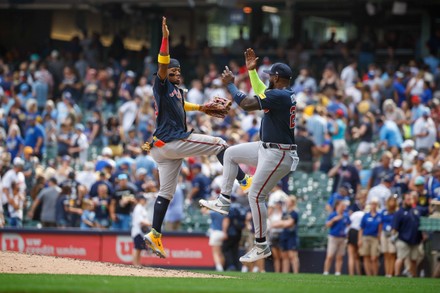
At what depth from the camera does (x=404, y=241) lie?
20078 millimetres

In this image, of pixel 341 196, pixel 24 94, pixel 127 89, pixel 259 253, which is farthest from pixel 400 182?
pixel 24 94

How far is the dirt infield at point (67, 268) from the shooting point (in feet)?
45.4

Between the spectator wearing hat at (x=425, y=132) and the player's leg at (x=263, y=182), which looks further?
the spectator wearing hat at (x=425, y=132)

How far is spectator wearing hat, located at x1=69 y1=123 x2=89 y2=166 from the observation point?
2670cm

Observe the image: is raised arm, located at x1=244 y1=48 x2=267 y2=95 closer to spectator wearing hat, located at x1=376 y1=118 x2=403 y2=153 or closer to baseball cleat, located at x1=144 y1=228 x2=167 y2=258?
baseball cleat, located at x1=144 y1=228 x2=167 y2=258

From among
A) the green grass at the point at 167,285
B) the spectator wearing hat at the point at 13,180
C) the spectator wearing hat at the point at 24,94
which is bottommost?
the spectator wearing hat at the point at 13,180

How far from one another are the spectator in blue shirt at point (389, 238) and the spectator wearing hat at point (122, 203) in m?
5.64

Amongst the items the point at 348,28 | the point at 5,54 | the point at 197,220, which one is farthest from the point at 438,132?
the point at 5,54

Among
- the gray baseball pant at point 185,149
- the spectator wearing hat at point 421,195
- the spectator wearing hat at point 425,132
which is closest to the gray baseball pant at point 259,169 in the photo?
the gray baseball pant at point 185,149

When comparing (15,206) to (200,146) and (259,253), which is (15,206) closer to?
(200,146)

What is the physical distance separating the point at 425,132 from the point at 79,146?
8.84 meters

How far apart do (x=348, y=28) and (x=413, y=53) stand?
12.6 ft

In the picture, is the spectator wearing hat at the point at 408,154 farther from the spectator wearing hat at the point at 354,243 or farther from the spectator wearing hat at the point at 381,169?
the spectator wearing hat at the point at 354,243

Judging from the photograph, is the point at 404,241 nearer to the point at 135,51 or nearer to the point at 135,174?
the point at 135,174
